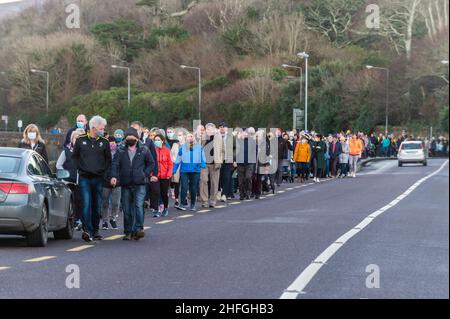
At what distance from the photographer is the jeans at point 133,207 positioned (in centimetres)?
1888

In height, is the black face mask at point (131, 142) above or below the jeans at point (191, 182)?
above

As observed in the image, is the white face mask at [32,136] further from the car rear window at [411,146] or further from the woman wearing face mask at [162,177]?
the car rear window at [411,146]

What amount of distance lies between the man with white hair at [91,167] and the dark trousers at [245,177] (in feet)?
43.6

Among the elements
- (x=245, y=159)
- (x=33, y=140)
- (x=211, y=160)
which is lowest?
(x=245, y=159)

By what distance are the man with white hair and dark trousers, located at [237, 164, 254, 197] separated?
13.3m

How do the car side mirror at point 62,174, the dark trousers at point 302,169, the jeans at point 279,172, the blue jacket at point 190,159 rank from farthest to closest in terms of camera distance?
the dark trousers at point 302,169 → the jeans at point 279,172 → the blue jacket at point 190,159 → the car side mirror at point 62,174

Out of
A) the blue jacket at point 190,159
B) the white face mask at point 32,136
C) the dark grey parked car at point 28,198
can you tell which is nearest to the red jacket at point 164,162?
the blue jacket at point 190,159

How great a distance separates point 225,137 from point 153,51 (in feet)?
299

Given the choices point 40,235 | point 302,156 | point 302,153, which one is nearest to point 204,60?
point 302,156

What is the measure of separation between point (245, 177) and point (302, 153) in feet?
41.2

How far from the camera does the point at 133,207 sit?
62.5ft

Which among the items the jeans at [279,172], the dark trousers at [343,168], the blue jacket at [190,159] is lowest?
the dark trousers at [343,168]

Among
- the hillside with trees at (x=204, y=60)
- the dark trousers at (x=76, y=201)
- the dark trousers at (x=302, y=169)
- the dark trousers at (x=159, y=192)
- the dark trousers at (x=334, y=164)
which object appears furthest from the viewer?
the hillside with trees at (x=204, y=60)

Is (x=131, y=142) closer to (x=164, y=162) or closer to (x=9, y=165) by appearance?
(x=9, y=165)
